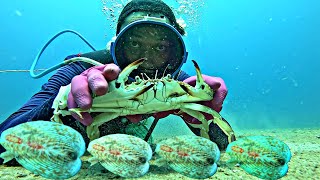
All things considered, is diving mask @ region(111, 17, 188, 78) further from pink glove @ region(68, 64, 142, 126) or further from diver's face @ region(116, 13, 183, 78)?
pink glove @ region(68, 64, 142, 126)

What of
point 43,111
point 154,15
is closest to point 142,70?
point 154,15

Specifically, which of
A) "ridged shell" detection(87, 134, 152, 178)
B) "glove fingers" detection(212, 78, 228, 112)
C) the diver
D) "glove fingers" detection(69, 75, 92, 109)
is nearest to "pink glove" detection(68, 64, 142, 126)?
"glove fingers" detection(69, 75, 92, 109)

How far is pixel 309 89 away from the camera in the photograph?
110 m

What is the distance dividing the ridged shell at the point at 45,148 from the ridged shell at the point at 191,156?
70 centimetres

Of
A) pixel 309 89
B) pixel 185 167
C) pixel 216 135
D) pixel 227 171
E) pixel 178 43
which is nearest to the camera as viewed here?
pixel 185 167

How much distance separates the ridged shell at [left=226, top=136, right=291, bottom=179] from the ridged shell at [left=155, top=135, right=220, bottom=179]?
8.7 inches

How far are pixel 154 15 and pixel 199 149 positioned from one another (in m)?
2.32

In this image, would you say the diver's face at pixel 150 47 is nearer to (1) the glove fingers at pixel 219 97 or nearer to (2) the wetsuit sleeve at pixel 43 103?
(2) the wetsuit sleeve at pixel 43 103

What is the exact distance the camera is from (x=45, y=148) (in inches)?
65.9

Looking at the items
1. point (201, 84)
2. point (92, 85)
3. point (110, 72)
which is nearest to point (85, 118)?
point (92, 85)

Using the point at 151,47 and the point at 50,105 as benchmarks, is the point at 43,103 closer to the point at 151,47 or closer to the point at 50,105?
the point at 50,105

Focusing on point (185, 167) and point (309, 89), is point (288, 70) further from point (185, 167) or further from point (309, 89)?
point (185, 167)

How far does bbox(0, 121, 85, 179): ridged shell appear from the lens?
166 cm

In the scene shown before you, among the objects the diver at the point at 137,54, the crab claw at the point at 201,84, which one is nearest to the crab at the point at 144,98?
the crab claw at the point at 201,84
